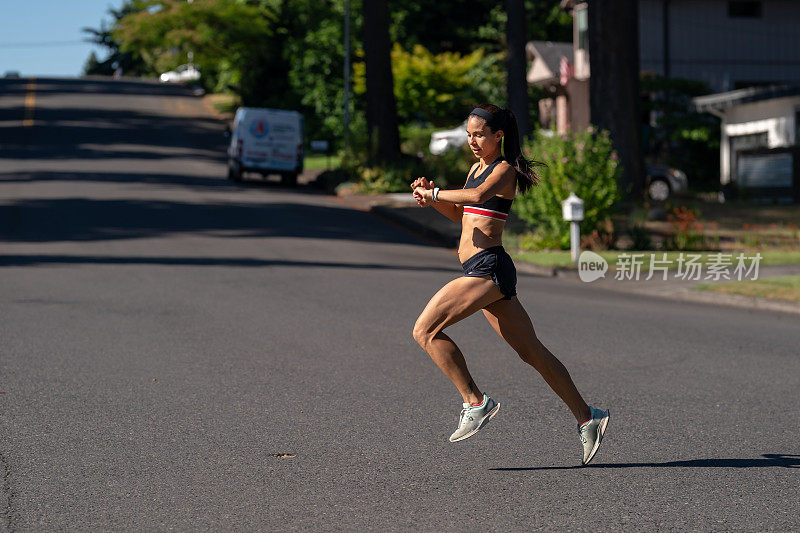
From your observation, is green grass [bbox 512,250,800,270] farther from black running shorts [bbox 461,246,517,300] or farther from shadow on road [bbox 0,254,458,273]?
black running shorts [bbox 461,246,517,300]

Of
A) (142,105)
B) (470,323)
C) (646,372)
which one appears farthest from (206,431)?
(142,105)

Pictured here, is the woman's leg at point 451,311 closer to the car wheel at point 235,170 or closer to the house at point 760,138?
the house at point 760,138

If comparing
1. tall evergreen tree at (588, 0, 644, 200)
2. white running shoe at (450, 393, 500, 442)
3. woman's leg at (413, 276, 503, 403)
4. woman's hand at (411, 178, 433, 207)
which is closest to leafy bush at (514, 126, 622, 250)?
tall evergreen tree at (588, 0, 644, 200)

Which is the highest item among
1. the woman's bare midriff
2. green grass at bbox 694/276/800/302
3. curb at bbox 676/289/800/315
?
the woman's bare midriff

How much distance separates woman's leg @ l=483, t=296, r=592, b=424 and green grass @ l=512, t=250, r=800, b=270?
12.2m

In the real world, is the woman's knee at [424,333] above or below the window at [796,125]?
below

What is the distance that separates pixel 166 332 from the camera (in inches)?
435

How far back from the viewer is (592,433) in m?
6.20

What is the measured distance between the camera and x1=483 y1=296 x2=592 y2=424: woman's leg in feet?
20.1

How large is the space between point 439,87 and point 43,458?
46600 mm

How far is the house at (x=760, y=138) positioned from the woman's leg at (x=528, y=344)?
970 inches

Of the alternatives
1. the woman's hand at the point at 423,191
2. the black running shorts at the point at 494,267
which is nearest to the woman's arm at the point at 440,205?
the woman's hand at the point at 423,191

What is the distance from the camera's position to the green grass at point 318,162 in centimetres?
4491

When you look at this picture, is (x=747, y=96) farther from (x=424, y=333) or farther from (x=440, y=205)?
(x=424, y=333)
